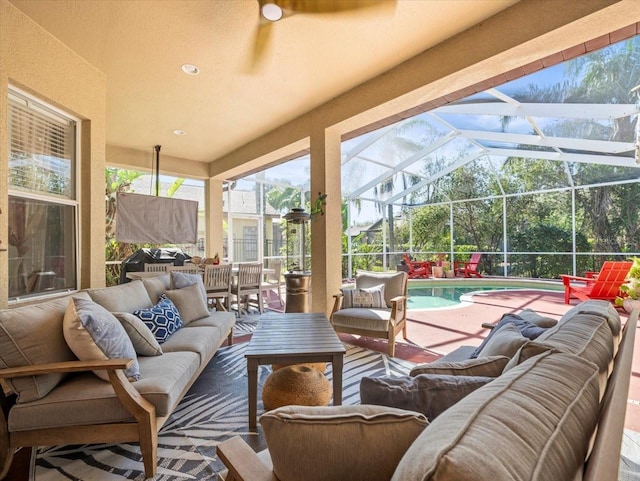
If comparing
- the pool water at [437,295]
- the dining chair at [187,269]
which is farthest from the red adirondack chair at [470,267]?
the dining chair at [187,269]

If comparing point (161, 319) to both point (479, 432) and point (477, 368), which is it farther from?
point (479, 432)

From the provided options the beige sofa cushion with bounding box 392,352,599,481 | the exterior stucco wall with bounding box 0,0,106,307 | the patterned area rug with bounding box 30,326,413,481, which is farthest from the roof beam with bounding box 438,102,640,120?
the beige sofa cushion with bounding box 392,352,599,481

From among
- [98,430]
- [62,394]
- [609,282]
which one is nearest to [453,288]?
[609,282]

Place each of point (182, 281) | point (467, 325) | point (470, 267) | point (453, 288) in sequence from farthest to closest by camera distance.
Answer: point (470, 267)
point (453, 288)
point (467, 325)
point (182, 281)

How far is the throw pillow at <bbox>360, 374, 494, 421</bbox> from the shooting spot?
104cm

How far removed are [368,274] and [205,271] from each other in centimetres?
258

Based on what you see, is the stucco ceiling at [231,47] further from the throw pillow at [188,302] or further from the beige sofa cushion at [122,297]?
the throw pillow at [188,302]

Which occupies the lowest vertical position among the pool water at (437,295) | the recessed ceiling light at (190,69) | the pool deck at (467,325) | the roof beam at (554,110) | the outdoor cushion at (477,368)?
the pool water at (437,295)

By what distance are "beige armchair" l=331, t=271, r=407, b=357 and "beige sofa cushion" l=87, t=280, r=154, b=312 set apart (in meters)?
2.08

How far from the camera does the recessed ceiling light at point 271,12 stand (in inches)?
97.1

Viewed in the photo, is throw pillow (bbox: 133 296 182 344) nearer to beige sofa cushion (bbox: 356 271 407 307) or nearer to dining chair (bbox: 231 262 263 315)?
beige sofa cushion (bbox: 356 271 407 307)

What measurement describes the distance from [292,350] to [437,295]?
21.5 ft

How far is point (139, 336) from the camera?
2285mm

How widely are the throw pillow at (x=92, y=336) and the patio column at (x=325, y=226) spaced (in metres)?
2.60
